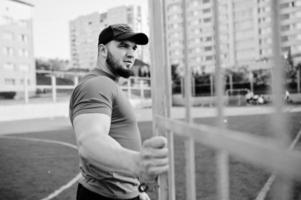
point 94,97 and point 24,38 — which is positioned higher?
point 24,38

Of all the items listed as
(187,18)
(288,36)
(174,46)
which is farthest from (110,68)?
(288,36)

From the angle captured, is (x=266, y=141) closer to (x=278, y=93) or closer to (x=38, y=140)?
(x=278, y=93)

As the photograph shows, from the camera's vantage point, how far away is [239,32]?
2.26 feet

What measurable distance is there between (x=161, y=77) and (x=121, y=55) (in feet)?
1.85

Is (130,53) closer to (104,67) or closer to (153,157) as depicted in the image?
(104,67)

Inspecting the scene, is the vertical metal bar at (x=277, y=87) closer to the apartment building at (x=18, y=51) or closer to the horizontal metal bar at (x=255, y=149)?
the horizontal metal bar at (x=255, y=149)

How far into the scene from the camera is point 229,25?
2.33 feet

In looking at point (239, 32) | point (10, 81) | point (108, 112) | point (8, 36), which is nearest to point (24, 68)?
point (10, 81)

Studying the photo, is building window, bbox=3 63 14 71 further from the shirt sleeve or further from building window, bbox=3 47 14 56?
the shirt sleeve

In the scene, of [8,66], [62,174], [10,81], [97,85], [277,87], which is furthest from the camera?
[8,66]

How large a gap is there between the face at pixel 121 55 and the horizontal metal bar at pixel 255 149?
39.0 inches

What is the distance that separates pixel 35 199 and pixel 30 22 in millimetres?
45205

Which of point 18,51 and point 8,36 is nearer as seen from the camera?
point 8,36

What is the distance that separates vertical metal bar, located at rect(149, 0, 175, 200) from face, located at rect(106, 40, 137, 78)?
17.1 inches
